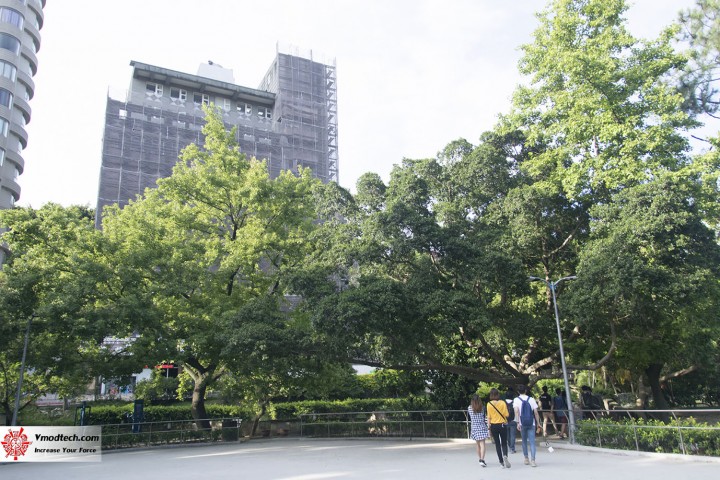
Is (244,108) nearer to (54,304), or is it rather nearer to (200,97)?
(200,97)

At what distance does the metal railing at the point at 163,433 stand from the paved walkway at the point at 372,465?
1227 mm

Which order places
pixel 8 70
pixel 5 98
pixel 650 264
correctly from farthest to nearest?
pixel 8 70 → pixel 5 98 → pixel 650 264

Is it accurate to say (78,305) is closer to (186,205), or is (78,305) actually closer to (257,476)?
(186,205)

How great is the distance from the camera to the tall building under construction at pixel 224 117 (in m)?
40.2

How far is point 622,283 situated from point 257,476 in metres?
10.9

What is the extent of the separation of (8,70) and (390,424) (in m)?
40.7

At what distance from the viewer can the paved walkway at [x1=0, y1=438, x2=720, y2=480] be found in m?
10.1

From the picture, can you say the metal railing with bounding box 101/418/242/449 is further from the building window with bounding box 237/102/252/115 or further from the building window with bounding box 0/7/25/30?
the building window with bounding box 0/7/25/30

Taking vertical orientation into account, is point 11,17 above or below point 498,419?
above

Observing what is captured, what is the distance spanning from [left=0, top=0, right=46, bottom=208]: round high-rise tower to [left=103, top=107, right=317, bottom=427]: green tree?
84.2 ft

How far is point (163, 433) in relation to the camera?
64.8 feet

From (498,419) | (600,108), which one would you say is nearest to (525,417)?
(498,419)

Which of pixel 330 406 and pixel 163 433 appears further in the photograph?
pixel 330 406

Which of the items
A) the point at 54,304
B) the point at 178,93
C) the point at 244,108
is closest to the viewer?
the point at 54,304
